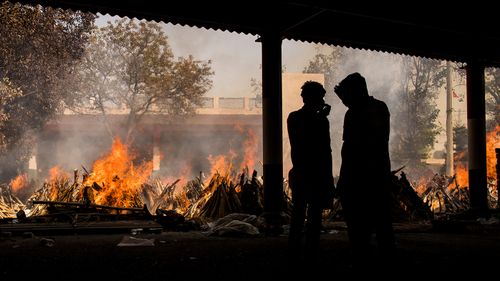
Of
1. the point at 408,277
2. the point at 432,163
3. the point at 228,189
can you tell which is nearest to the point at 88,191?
the point at 228,189

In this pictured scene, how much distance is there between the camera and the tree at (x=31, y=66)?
692 inches

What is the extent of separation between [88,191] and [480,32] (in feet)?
32.6

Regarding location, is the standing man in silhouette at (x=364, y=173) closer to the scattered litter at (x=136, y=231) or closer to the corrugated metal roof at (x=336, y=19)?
the corrugated metal roof at (x=336, y=19)

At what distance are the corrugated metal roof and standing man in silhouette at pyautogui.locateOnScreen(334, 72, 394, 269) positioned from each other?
5.04 m

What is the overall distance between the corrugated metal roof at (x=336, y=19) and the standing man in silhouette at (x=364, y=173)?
198 inches

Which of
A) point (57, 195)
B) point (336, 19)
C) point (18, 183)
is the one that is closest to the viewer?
point (336, 19)

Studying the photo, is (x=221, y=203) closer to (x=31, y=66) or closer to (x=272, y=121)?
(x=272, y=121)

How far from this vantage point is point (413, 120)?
30984mm

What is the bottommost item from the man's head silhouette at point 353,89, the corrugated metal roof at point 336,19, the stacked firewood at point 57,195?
the stacked firewood at point 57,195

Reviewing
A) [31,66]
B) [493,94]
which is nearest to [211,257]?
[31,66]

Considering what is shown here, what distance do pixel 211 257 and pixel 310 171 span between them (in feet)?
6.15

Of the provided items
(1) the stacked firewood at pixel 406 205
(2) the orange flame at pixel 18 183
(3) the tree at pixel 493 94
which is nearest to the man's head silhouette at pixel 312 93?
(1) the stacked firewood at pixel 406 205

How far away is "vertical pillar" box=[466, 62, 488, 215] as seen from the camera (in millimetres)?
12055

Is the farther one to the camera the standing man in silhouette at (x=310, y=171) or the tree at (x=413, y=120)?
the tree at (x=413, y=120)
